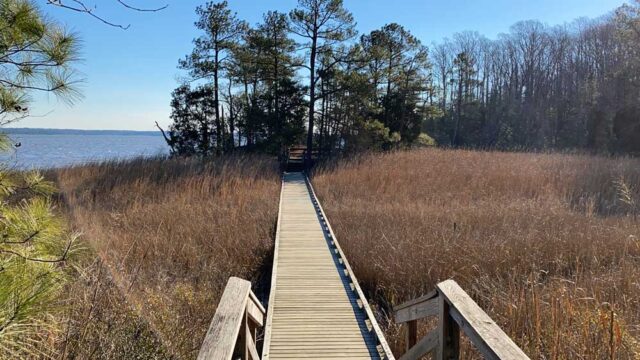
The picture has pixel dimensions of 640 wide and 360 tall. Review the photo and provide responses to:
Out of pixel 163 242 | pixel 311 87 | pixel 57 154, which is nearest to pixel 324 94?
pixel 311 87

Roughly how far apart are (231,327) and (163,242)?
5551 millimetres

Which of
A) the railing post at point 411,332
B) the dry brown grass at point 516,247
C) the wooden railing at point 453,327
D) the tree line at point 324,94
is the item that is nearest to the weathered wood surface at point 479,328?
the wooden railing at point 453,327

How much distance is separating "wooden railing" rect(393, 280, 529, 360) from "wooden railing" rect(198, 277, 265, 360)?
121 cm

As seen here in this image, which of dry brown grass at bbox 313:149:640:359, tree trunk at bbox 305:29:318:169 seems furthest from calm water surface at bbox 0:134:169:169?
tree trunk at bbox 305:29:318:169

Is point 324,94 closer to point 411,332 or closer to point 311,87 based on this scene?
point 311,87

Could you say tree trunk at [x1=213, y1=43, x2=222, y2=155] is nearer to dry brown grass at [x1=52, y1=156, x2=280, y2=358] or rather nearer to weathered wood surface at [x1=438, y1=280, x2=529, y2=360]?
dry brown grass at [x1=52, y1=156, x2=280, y2=358]

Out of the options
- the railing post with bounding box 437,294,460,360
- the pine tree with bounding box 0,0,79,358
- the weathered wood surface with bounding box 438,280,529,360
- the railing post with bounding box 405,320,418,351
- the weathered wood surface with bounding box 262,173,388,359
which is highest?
the pine tree with bounding box 0,0,79,358

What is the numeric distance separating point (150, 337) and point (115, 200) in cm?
912

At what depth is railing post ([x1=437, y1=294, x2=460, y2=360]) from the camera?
2.81 metres

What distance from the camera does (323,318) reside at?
4.70 metres

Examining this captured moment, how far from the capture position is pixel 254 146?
23734mm

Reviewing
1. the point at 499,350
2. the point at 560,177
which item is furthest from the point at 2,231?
the point at 560,177

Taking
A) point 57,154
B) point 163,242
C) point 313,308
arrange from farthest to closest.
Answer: point 57,154 < point 163,242 < point 313,308

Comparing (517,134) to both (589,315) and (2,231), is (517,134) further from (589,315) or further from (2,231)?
(2,231)
